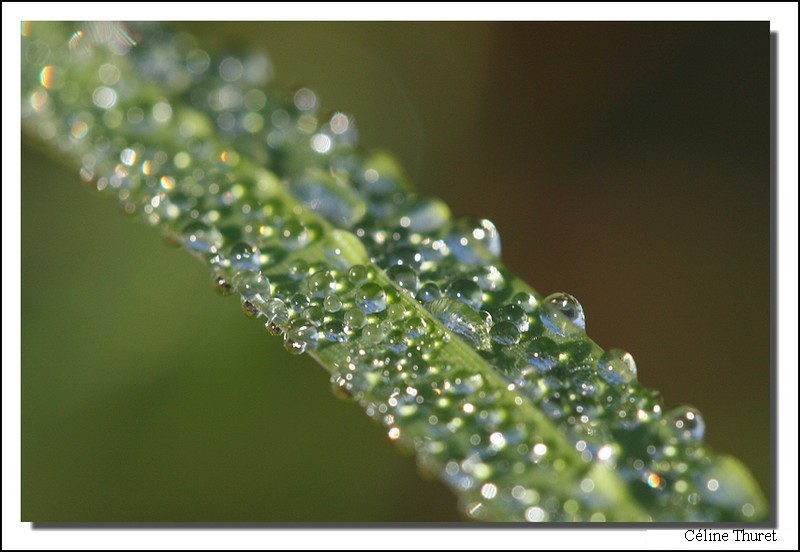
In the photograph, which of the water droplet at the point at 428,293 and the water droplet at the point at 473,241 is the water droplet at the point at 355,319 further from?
the water droplet at the point at 473,241

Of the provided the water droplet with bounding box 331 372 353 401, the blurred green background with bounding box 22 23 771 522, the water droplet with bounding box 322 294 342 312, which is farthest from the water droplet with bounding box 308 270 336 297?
the blurred green background with bounding box 22 23 771 522

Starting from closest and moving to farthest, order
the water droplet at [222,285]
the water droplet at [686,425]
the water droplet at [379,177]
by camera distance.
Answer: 1. the water droplet at [686,425]
2. the water droplet at [222,285]
3. the water droplet at [379,177]

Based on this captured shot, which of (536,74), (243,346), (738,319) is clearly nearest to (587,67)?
(536,74)

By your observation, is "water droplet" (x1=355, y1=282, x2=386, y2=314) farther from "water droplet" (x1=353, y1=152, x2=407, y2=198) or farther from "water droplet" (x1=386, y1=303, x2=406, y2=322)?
"water droplet" (x1=353, y1=152, x2=407, y2=198)

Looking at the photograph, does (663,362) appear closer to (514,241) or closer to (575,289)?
(575,289)

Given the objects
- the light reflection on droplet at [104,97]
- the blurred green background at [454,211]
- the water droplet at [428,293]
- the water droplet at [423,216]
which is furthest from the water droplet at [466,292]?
the light reflection on droplet at [104,97]

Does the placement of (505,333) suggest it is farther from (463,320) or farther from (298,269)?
(298,269)
